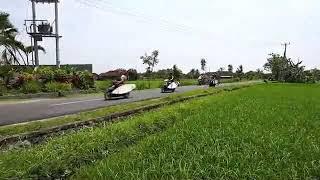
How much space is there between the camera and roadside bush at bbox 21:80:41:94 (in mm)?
27141

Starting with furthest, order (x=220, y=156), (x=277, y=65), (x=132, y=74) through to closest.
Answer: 1. (x=277, y=65)
2. (x=132, y=74)
3. (x=220, y=156)

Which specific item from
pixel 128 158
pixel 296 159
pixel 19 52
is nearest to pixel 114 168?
pixel 128 158

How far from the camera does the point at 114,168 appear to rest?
6.69 m

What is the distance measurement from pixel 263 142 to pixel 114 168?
3067mm

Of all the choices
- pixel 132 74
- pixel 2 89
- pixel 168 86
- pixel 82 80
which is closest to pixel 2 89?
pixel 2 89

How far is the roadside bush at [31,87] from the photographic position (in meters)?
27.1

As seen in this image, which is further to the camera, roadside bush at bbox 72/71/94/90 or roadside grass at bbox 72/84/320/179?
roadside bush at bbox 72/71/94/90

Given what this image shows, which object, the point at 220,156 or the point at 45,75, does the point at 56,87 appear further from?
the point at 220,156

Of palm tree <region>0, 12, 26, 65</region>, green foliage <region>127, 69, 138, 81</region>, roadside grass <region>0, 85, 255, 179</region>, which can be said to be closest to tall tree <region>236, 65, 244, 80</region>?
green foliage <region>127, 69, 138, 81</region>

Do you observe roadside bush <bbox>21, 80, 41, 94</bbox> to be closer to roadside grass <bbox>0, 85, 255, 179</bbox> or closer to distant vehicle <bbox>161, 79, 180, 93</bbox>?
distant vehicle <bbox>161, 79, 180, 93</bbox>

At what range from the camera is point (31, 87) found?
89.8ft

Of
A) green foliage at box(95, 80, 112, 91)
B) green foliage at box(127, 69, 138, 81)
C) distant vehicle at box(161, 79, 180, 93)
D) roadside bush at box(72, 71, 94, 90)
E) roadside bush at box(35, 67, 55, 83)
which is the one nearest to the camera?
roadside bush at box(35, 67, 55, 83)

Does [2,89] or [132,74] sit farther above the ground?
[2,89]

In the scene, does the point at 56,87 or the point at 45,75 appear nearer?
the point at 56,87
